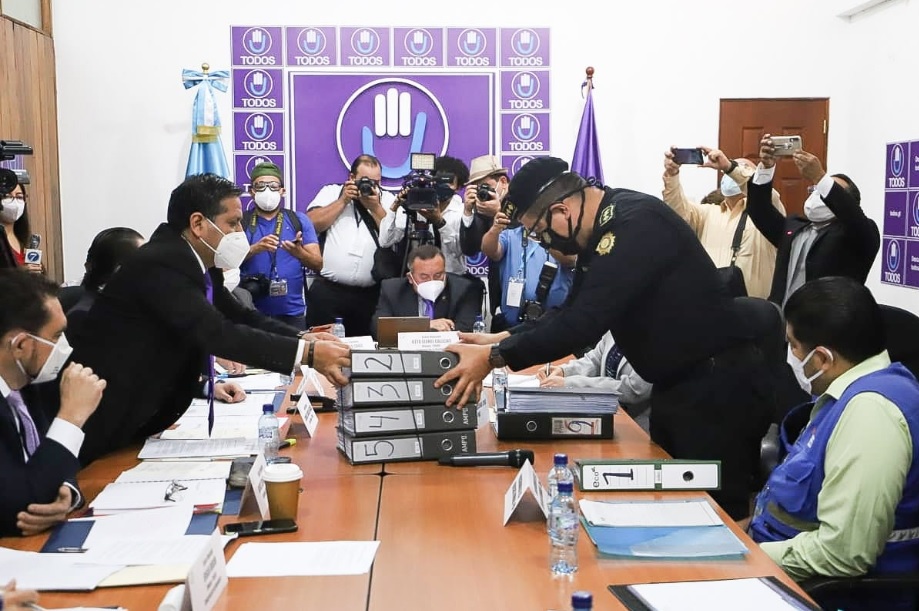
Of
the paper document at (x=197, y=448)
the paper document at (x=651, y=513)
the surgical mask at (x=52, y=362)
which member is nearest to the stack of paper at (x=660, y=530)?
the paper document at (x=651, y=513)

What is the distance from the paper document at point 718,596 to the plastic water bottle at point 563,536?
0.45 feet

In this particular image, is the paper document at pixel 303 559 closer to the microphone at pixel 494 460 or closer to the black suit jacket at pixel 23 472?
the black suit jacket at pixel 23 472

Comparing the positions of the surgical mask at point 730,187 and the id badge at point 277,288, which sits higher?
the surgical mask at point 730,187

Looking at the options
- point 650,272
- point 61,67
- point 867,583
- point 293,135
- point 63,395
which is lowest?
point 867,583

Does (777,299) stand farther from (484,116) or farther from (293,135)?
(293,135)

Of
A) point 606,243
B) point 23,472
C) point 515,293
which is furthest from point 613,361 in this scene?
point 23,472

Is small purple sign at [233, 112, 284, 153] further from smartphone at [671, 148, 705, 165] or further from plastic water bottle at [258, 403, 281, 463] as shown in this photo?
plastic water bottle at [258, 403, 281, 463]

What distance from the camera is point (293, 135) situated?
6523 mm

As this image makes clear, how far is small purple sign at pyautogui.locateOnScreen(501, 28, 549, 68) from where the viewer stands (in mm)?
6508

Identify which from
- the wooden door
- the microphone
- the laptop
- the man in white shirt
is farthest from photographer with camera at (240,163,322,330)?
the wooden door

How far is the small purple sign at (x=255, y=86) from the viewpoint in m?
6.46

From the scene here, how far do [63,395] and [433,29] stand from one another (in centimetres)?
489

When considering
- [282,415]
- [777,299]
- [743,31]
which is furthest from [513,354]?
[743,31]

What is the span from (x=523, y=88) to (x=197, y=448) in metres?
4.54
